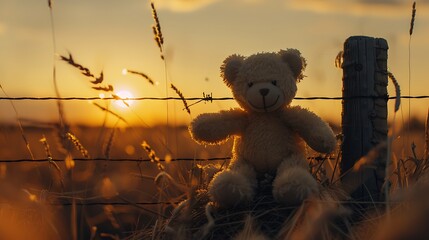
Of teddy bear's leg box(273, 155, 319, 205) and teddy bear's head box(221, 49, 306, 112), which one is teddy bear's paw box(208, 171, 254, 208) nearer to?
teddy bear's leg box(273, 155, 319, 205)

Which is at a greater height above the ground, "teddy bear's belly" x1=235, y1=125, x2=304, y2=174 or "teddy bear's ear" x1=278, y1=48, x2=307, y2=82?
"teddy bear's ear" x1=278, y1=48, x2=307, y2=82

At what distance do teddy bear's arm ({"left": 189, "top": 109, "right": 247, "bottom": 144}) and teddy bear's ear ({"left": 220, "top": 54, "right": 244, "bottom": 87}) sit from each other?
0.16m

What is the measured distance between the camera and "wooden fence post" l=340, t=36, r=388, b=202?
10.8 feet

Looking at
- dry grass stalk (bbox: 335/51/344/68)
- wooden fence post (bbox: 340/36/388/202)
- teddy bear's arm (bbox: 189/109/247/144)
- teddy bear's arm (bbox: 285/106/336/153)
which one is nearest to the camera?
teddy bear's arm (bbox: 285/106/336/153)

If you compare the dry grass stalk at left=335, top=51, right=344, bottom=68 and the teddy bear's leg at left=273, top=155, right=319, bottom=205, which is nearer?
the teddy bear's leg at left=273, top=155, right=319, bottom=205

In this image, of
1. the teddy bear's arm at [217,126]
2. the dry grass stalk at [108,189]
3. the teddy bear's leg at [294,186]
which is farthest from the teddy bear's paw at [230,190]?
the dry grass stalk at [108,189]

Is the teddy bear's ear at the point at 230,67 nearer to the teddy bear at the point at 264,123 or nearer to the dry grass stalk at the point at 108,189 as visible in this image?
the teddy bear at the point at 264,123

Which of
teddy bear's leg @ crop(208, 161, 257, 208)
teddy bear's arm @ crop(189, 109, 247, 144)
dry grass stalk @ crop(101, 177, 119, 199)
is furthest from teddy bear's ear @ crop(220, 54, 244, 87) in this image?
dry grass stalk @ crop(101, 177, 119, 199)

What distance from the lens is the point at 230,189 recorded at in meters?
2.74

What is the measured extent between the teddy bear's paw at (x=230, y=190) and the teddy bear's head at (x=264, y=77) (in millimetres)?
388

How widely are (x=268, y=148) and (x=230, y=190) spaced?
0.38m

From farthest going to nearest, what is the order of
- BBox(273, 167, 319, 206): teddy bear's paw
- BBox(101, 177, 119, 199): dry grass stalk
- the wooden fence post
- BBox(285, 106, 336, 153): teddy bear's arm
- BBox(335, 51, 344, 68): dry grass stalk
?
1. BBox(335, 51, 344, 68): dry grass stalk
2. the wooden fence post
3. BBox(285, 106, 336, 153): teddy bear's arm
4. BBox(273, 167, 319, 206): teddy bear's paw
5. BBox(101, 177, 119, 199): dry grass stalk

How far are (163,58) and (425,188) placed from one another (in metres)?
2.31

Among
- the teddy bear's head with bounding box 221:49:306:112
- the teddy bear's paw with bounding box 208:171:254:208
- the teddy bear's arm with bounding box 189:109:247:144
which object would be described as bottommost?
the teddy bear's paw with bounding box 208:171:254:208
